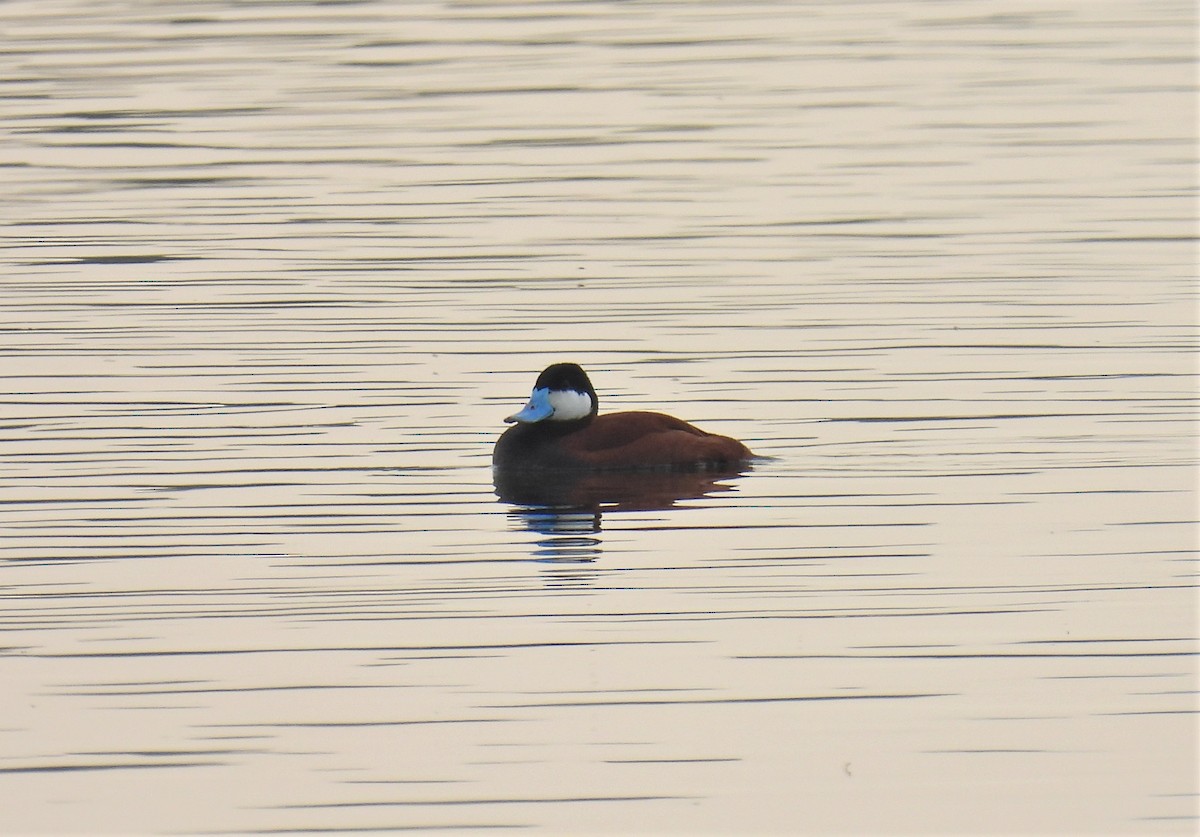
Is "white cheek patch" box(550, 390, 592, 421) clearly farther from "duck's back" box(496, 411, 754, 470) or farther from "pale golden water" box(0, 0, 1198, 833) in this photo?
"pale golden water" box(0, 0, 1198, 833)

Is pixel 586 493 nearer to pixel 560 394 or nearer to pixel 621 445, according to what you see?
pixel 621 445

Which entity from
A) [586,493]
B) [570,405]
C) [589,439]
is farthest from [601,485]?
[570,405]

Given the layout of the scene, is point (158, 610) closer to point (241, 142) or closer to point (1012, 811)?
point (1012, 811)

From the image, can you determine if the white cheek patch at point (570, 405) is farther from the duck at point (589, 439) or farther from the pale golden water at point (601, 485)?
the pale golden water at point (601, 485)

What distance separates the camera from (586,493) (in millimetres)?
12977

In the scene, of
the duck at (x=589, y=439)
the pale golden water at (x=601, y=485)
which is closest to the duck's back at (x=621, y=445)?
the duck at (x=589, y=439)

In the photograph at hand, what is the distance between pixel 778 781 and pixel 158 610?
314 centimetres

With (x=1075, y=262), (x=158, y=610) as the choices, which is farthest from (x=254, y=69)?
(x=158, y=610)

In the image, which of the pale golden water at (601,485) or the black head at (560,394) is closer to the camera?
the pale golden water at (601,485)

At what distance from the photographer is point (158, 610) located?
1020 cm

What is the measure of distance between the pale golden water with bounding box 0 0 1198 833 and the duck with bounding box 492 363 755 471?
0.24 metres

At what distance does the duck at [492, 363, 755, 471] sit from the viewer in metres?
13.1

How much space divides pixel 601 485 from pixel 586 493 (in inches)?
8.7

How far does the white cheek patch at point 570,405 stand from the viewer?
1347cm
